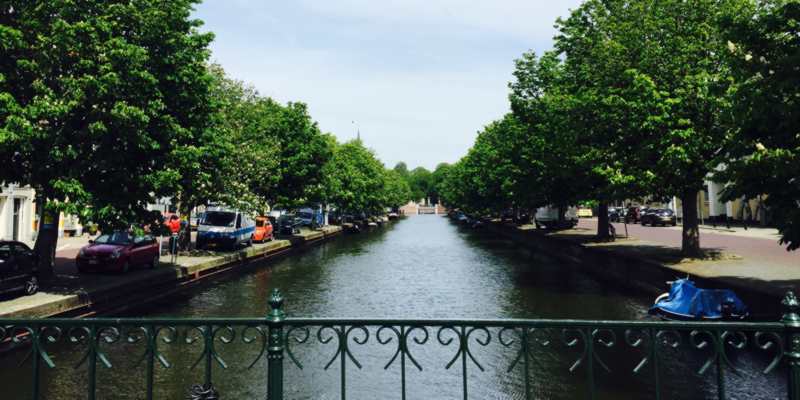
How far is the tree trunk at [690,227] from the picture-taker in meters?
22.0

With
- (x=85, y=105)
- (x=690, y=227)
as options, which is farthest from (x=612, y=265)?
(x=85, y=105)

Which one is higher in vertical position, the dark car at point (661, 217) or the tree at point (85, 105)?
the tree at point (85, 105)

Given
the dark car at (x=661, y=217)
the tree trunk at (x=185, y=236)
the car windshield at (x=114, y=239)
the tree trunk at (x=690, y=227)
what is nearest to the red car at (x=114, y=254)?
the car windshield at (x=114, y=239)

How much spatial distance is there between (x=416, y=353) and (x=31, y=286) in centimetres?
1156

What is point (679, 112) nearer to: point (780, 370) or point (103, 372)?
point (780, 370)

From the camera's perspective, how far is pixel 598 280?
2317 cm

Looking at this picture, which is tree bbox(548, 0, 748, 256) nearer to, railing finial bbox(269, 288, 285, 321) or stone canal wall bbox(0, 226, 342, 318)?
railing finial bbox(269, 288, 285, 321)

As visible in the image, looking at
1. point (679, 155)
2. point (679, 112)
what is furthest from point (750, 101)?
point (679, 112)

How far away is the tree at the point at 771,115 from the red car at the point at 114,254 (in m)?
19.6

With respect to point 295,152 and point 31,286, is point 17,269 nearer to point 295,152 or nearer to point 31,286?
point 31,286

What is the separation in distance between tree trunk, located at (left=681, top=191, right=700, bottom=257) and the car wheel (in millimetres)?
23027

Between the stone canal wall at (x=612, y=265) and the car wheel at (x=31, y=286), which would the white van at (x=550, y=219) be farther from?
the car wheel at (x=31, y=286)

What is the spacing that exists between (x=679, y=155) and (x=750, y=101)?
6.84 meters

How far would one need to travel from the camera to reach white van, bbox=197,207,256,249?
1223 inches
